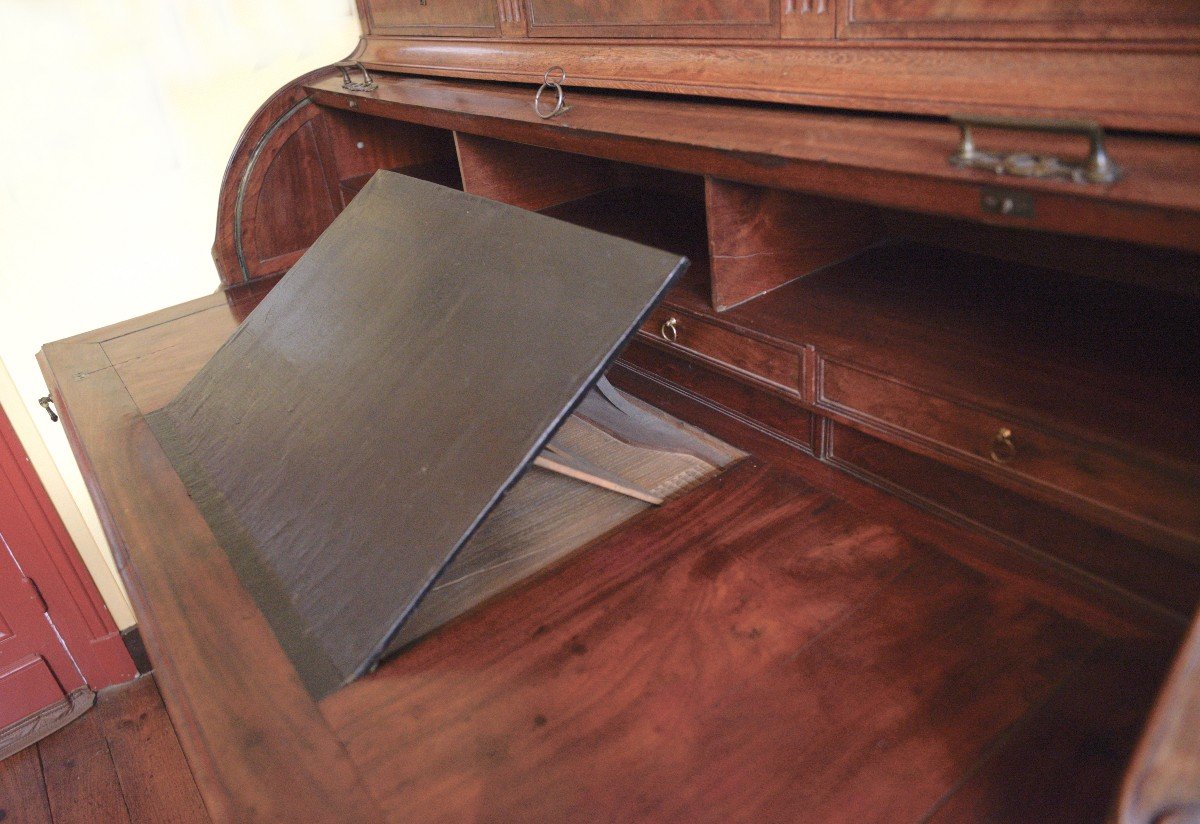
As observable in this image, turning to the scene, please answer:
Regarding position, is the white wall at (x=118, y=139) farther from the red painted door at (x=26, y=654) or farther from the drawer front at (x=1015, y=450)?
the drawer front at (x=1015, y=450)

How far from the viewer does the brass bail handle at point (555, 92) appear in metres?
1.24

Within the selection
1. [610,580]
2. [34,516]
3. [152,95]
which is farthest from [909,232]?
[34,516]

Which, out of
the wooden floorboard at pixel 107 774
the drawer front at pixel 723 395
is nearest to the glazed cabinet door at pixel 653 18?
the drawer front at pixel 723 395

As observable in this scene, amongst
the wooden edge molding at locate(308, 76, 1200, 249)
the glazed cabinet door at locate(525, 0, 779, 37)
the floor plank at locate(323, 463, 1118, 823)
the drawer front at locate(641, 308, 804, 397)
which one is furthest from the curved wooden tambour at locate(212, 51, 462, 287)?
the floor plank at locate(323, 463, 1118, 823)

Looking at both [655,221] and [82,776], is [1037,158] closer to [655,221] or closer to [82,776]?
[655,221]

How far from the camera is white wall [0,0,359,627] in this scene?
1959 millimetres

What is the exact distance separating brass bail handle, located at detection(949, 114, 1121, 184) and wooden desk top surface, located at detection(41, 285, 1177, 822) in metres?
0.42

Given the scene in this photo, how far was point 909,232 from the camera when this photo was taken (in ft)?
4.30

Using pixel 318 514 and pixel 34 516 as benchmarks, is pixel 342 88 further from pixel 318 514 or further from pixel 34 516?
pixel 34 516

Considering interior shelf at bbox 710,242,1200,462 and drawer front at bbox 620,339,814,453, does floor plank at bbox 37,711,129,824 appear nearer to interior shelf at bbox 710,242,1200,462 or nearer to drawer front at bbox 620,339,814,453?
drawer front at bbox 620,339,814,453

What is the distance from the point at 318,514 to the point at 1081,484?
795mm

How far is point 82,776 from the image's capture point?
246 cm

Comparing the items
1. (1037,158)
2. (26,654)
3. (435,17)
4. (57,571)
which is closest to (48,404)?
(57,571)

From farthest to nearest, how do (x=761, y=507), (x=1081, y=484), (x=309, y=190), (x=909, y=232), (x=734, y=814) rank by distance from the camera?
1. (x=309, y=190)
2. (x=909, y=232)
3. (x=761, y=507)
4. (x=1081, y=484)
5. (x=734, y=814)
